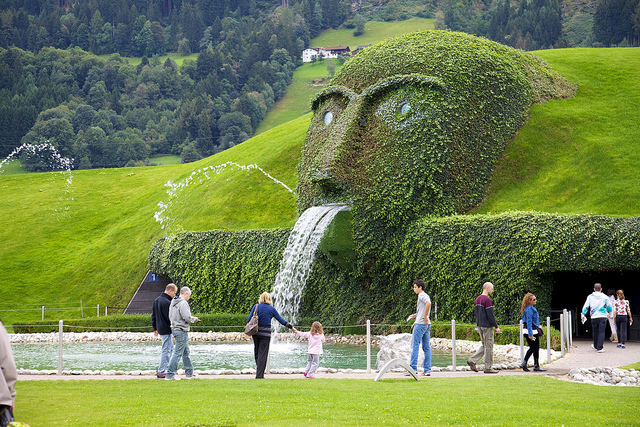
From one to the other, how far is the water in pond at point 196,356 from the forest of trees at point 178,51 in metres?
59.8

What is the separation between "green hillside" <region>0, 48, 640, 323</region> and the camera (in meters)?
22.6

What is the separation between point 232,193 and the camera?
3488cm

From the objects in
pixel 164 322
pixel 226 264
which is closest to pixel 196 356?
pixel 164 322

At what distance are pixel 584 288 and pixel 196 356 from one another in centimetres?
1269

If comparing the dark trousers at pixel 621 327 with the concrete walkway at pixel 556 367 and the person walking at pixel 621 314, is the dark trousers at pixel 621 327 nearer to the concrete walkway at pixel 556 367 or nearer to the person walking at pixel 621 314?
the person walking at pixel 621 314

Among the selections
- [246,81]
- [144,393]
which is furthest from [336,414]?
[246,81]

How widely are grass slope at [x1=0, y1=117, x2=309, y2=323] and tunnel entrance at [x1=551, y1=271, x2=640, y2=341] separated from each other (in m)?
13.5

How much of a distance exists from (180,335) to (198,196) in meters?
25.6

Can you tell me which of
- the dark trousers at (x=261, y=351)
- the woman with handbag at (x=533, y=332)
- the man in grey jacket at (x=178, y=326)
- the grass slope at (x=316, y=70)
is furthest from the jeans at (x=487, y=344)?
the grass slope at (x=316, y=70)

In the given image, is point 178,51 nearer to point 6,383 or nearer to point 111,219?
point 111,219

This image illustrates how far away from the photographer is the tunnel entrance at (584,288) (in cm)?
1903

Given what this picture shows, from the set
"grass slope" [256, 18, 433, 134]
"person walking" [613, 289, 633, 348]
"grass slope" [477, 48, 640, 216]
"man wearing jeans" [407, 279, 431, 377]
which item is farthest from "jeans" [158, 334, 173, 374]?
"grass slope" [256, 18, 433, 134]

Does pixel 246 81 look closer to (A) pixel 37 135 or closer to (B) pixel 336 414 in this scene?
(A) pixel 37 135

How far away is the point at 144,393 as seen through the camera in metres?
9.54
